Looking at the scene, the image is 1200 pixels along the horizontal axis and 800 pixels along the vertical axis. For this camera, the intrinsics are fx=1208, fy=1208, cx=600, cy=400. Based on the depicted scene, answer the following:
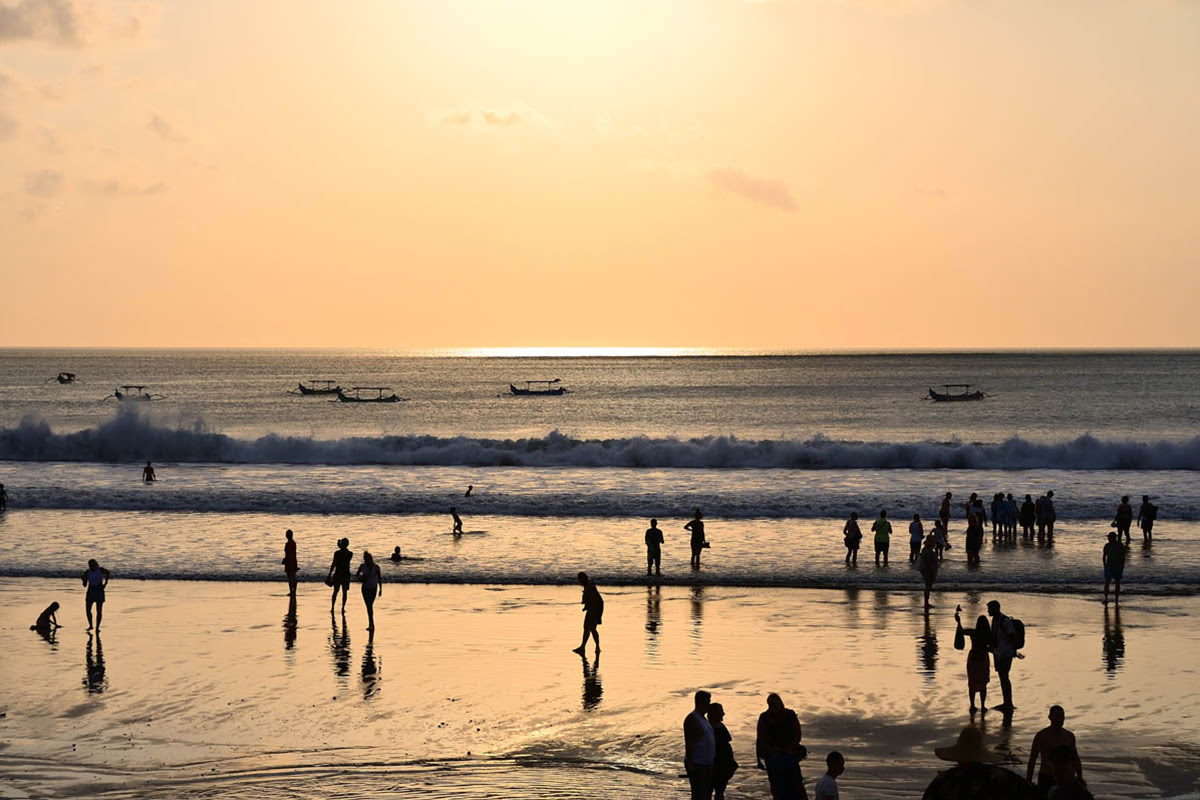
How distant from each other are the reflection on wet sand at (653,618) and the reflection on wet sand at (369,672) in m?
4.15

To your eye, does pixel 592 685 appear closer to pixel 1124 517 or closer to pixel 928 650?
pixel 928 650

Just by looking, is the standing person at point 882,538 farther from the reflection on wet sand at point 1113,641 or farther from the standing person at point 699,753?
the standing person at point 699,753

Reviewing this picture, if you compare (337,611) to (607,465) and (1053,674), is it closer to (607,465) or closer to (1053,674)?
(1053,674)

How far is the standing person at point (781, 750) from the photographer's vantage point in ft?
34.1

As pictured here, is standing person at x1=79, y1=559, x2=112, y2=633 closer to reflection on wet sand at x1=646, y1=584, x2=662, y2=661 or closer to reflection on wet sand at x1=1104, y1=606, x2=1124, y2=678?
reflection on wet sand at x1=646, y1=584, x2=662, y2=661

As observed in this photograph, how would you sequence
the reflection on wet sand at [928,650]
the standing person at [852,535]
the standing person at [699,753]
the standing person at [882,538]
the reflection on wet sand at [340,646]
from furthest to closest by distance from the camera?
the standing person at [852,535] → the standing person at [882,538] → the reflection on wet sand at [340,646] → the reflection on wet sand at [928,650] → the standing person at [699,753]

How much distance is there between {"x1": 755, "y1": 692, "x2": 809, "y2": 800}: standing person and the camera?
34.1ft

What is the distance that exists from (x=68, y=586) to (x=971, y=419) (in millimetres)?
82437

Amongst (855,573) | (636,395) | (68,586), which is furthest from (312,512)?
(636,395)

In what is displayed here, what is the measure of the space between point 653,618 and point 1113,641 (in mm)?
7586

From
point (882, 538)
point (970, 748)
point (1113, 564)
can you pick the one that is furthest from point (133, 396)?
point (970, 748)

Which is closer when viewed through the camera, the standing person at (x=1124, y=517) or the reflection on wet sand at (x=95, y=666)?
the reflection on wet sand at (x=95, y=666)

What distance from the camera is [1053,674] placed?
56.7ft

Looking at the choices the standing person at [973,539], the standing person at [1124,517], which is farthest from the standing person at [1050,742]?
the standing person at [1124,517]
